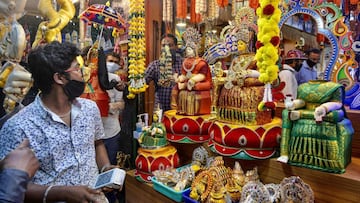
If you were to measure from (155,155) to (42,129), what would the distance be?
0.98m

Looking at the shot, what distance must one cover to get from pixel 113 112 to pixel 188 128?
656 mm

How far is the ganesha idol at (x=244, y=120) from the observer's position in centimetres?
157

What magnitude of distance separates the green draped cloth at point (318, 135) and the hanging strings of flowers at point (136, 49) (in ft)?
4.03

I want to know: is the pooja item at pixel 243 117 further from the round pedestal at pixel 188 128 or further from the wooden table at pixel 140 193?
the wooden table at pixel 140 193

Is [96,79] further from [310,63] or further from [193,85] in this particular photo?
[310,63]

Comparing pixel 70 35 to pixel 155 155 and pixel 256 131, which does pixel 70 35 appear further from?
pixel 256 131

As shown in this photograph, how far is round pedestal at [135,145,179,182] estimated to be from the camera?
1.95m

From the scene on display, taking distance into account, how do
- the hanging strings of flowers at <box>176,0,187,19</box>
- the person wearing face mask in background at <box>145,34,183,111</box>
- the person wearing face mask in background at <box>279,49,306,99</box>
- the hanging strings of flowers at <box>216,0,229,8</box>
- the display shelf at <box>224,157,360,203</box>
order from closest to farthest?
the display shelf at <box>224,157,360,203</box> < the person wearing face mask in background at <box>279,49,306,99</box> < the person wearing face mask in background at <box>145,34,183,111</box> < the hanging strings of flowers at <box>216,0,229,8</box> < the hanging strings of flowers at <box>176,0,187,19</box>

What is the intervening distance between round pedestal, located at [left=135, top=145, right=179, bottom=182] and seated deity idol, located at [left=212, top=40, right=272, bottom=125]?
475mm

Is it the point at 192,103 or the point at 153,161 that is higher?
the point at 192,103

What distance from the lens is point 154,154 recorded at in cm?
196

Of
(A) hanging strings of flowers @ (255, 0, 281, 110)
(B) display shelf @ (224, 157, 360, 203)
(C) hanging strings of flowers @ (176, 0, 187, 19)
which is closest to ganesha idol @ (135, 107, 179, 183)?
(B) display shelf @ (224, 157, 360, 203)

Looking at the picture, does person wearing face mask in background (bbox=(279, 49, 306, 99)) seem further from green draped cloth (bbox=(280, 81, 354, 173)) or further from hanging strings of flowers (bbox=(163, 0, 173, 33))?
hanging strings of flowers (bbox=(163, 0, 173, 33))

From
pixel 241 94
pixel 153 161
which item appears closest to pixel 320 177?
pixel 241 94
